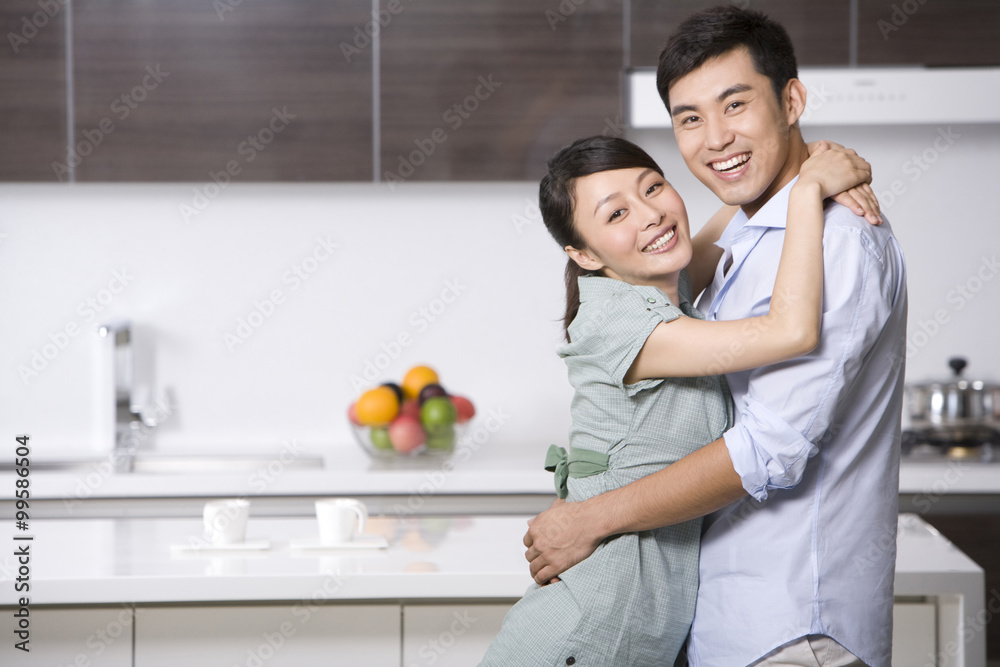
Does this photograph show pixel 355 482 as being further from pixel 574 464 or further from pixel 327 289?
pixel 574 464

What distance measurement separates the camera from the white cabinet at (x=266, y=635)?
1577mm

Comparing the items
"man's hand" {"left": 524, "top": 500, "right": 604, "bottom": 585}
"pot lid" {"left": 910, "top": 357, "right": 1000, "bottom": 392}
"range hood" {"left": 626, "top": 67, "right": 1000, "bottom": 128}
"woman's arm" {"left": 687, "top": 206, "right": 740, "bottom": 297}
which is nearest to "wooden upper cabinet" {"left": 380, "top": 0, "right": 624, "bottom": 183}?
"range hood" {"left": 626, "top": 67, "right": 1000, "bottom": 128}

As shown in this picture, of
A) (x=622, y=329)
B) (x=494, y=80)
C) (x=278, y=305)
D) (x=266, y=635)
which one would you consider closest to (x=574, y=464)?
(x=622, y=329)

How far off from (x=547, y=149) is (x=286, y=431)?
49.1 inches

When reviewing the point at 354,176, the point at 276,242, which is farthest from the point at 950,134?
the point at 276,242

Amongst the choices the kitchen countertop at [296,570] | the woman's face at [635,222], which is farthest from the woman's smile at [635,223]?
the kitchen countertop at [296,570]

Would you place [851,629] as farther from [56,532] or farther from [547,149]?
[547,149]

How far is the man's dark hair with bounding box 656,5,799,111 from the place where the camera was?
1215mm

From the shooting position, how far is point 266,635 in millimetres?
1586

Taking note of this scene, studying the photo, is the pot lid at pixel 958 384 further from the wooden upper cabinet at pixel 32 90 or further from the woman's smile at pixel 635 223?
the wooden upper cabinet at pixel 32 90

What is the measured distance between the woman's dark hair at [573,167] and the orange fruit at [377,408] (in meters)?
1.39

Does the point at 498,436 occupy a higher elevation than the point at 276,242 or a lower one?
lower

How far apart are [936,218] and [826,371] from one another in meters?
2.31

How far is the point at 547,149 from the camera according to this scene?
2760mm
